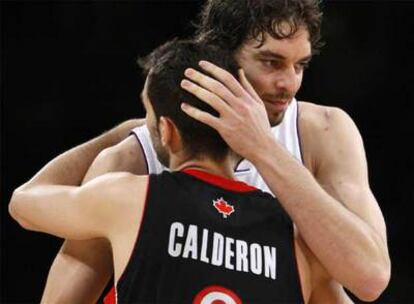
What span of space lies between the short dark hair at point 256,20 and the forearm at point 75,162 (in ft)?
1.98

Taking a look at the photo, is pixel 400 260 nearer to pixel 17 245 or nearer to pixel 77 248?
pixel 17 245

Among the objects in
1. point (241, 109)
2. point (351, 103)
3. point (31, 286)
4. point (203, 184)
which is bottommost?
point (31, 286)

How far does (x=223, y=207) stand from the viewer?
269 centimetres

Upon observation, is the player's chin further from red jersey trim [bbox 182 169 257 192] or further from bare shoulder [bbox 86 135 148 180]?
red jersey trim [bbox 182 169 257 192]

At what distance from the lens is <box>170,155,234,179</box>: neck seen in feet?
9.10

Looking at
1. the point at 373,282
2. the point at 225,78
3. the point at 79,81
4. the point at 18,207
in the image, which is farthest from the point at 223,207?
the point at 79,81

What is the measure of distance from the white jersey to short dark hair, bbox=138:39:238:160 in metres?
0.72

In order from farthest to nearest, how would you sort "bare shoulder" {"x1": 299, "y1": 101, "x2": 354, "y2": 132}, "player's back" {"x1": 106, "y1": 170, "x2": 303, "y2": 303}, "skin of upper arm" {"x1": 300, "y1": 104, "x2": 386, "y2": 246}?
"bare shoulder" {"x1": 299, "y1": 101, "x2": 354, "y2": 132} < "skin of upper arm" {"x1": 300, "y1": 104, "x2": 386, "y2": 246} < "player's back" {"x1": 106, "y1": 170, "x2": 303, "y2": 303}

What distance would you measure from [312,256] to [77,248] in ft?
3.85

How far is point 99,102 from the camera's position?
300 inches

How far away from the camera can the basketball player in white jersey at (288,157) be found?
8.91ft

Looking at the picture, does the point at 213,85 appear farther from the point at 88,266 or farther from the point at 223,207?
the point at 88,266

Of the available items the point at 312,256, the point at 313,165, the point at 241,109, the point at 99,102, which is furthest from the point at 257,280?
the point at 99,102

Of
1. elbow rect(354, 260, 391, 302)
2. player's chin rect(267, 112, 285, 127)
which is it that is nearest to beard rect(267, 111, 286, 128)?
player's chin rect(267, 112, 285, 127)
